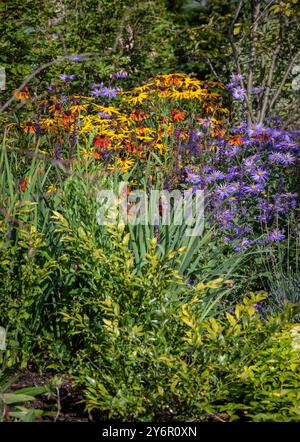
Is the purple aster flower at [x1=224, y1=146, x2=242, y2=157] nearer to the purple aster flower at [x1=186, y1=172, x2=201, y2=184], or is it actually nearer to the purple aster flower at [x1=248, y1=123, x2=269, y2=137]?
the purple aster flower at [x1=248, y1=123, x2=269, y2=137]

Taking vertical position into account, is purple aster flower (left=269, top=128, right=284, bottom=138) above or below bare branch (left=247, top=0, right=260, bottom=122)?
below

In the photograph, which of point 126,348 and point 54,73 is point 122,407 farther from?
point 54,73

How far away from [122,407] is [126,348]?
0.80ft

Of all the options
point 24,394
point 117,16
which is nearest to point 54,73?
point 117,16

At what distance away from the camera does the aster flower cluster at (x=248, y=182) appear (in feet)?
15.0

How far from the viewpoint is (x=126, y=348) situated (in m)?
2.80

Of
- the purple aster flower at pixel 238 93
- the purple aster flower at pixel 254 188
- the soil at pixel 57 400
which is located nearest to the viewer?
the soil at pixel 57 400

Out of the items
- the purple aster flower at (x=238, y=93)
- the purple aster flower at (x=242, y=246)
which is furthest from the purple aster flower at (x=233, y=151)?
the purple aster flower at (x=238, y=93)

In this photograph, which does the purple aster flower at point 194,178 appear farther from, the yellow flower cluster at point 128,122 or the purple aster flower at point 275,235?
the purple aster flower at point 275,235

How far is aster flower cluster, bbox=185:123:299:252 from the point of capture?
456 centimetres

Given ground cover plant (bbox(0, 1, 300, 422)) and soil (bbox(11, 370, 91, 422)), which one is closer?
ground cover plant (bbox(0, 1, 300, 422))

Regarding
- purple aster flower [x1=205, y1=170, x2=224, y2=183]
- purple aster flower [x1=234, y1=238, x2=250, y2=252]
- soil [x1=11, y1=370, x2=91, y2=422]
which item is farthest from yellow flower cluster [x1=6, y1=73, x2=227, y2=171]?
soil [x1=11, y1=370, x2=91, y2=422]

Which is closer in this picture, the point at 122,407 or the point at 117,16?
the point at 122,407

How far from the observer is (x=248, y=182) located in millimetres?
4961
